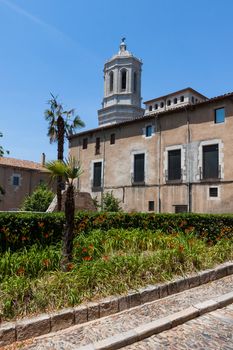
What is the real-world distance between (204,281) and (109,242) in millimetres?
2655

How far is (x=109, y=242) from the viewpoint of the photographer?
8.44 m

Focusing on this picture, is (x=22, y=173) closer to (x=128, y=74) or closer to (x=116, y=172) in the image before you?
(x=116, y=172)

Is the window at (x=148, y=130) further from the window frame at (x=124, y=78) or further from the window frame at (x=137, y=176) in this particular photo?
the window frame at (x=124, y=78)

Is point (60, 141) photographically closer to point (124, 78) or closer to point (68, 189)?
point (68, 189)

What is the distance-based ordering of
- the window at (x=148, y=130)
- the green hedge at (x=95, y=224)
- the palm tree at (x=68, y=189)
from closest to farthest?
the palm tree at (x=68, y=189) → the green hedge at (x=95, y=224) → the window at (x=148, y=130)

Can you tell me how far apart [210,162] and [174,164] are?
120 inches

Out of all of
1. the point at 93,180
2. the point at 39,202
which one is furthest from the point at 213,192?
the point at 39,202

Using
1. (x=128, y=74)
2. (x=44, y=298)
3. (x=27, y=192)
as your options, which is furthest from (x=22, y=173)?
(x=44, y=298)

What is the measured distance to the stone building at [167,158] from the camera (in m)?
22.5

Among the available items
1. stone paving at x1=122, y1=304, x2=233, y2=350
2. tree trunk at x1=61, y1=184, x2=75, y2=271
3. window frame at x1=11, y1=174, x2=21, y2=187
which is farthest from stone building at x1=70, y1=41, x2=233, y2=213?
stone paving at x1=122, y1=304, x2=233, y2=350

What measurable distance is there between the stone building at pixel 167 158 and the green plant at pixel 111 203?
0.58 metres

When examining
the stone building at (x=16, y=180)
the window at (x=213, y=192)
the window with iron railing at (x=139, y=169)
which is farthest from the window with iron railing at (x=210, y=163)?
the stone building at (x=16, y=180)

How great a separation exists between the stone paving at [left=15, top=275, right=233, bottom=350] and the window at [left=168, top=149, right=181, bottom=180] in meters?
18.6

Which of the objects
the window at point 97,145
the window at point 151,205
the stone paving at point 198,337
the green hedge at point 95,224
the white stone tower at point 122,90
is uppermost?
the white stone tower at point 122,90
